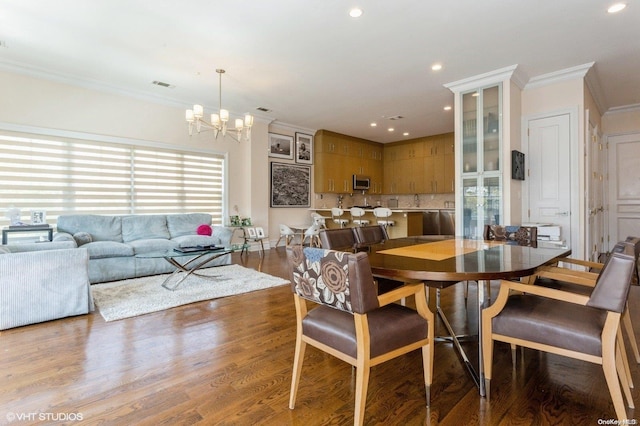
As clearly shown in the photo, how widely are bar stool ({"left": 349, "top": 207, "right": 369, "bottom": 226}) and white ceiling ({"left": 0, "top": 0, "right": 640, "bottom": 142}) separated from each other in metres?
2.34

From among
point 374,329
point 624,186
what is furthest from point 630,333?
point 624,186

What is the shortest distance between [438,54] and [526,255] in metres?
2.96

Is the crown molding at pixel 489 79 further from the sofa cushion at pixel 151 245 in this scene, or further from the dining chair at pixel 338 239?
the sofa cushion at pixel 151 245

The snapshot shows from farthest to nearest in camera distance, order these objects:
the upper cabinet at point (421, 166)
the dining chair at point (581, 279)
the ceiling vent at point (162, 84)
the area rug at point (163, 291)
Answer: the upper cabinet at point (421, 166), the ceiling vent at point (162, 84), the area rug at point (163, 291), the dining chair at point (581, 279)

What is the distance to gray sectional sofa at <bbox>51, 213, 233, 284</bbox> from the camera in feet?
13.8

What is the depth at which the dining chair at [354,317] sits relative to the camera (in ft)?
4.45

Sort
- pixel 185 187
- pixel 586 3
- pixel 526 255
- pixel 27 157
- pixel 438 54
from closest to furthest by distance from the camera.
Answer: pixel 526 255
pixel 586 3
pixel 438 54
pixel 27 157
pixel 185 187

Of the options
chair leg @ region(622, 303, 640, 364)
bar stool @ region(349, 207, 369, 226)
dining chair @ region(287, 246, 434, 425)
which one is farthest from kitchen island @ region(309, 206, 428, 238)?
dining chair @ region(287, 246, 434, 425)

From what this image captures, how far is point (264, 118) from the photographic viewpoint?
6801mm

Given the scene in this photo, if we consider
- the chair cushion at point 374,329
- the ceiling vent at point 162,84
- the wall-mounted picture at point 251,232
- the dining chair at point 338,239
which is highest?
the ceiling vent at point 162,84

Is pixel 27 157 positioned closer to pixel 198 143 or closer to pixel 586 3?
pixel 198 143

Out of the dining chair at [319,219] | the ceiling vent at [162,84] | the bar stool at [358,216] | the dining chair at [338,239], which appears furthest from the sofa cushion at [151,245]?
the bar stool at [358,216]

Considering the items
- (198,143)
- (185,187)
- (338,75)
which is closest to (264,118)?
(198,143)

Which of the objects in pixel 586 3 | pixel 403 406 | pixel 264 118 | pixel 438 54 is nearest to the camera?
pixel 403 406
